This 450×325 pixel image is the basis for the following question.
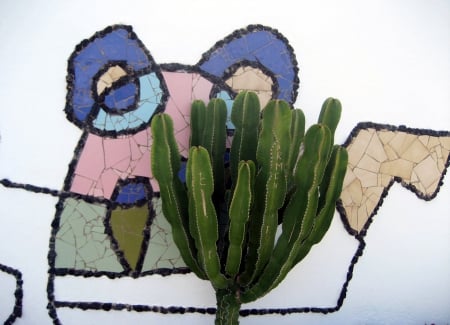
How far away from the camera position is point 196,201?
2.47 metres

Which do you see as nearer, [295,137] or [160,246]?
[295,137]

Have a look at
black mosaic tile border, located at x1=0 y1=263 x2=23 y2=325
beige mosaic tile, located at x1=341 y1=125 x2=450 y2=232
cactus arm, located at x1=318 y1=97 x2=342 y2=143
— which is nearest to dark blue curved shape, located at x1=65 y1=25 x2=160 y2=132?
black mosaic tile border, located at x1=0 y1=263 x2=23 y2=325

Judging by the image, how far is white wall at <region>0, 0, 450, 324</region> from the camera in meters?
2.81

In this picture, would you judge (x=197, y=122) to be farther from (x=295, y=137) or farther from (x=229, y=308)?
(x=229, y=308)

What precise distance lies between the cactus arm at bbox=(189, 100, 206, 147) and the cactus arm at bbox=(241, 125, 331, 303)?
1.97 feet

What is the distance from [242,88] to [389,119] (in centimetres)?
107

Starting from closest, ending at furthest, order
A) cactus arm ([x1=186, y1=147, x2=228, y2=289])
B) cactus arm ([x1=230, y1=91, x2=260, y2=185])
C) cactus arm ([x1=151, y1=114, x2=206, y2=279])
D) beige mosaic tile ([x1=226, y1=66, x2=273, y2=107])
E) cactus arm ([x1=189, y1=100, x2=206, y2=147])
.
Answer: cactus arm ([x1=186, y1=147, x2=228, y2=289]) → cactus arm ([x1=151, y1=114, x2=206, y2=279]) → cactus arm ([x1=230, y1=91, x2=260, y2=185]) → cactus arm ([x1=189, y1=100, x2=206, y2=147]) → beige mosaic tile ([x1=226, y1=66, x2=273, y2=107])

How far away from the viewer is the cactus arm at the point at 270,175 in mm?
2469

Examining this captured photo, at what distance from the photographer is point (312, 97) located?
3.21m

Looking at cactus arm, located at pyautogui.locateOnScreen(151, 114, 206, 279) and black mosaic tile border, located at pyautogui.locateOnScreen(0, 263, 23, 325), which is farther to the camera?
black mosaic tile border, located at pyautogui.locateOnScreen(0, 263, 23, 325)

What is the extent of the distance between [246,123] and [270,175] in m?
0.35

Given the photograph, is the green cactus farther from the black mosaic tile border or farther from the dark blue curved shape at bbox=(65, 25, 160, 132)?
the black mosaic tile border

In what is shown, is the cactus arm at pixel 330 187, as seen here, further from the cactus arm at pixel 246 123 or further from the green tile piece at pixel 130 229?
the green tile piece at pixel 130 229

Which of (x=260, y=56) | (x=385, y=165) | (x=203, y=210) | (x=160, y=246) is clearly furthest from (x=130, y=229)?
(x=385, y=165)
